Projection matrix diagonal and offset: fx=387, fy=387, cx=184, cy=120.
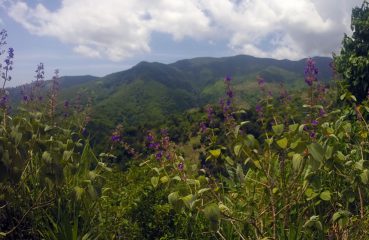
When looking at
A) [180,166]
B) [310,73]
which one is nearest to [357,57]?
[310,73]

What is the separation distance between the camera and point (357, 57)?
1259 centimetres

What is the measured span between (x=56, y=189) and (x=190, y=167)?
4.07 ft

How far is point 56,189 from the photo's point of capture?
127 inches

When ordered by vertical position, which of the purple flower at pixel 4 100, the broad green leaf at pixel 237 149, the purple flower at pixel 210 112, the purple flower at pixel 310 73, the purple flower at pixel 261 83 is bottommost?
the broad green leaf at pixel 237 149

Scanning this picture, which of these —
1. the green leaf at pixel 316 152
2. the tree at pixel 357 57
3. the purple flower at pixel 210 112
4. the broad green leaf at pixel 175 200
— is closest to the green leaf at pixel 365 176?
the green leaf at pixel 316 152

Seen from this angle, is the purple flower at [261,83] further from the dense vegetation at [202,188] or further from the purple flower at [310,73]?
the purple flower at [310,73]

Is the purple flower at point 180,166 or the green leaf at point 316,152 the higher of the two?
the green leaf at point 316,152

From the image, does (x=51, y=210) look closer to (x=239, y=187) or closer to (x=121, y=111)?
(x=239, y=187)

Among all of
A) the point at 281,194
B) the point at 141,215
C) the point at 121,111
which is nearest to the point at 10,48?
the point at 141,215

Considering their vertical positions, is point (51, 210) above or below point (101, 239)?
above

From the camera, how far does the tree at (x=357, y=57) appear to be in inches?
472

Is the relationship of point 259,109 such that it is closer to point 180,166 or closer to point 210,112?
point 210,112

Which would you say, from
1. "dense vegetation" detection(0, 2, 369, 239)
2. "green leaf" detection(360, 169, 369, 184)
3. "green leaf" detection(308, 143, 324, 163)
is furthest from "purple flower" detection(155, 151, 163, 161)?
"green leaf" detection(360, 169, 369, 184)

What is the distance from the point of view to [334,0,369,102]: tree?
11992 mm
